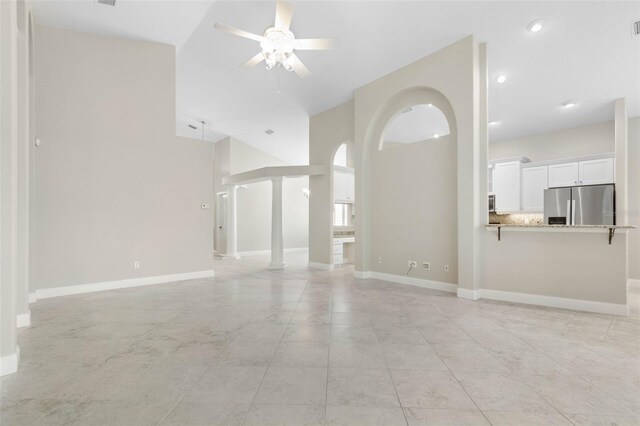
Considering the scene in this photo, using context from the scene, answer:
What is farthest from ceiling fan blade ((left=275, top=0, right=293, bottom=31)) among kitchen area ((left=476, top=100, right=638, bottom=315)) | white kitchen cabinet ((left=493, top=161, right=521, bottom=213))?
white kitchen cabinet ((left=493, top=161, right=521, bottom=213))

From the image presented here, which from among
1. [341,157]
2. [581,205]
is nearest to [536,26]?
[581,205]

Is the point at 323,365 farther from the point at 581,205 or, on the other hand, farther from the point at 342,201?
the point at 342,201

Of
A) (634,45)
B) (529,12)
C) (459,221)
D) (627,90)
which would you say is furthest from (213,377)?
(627,90)

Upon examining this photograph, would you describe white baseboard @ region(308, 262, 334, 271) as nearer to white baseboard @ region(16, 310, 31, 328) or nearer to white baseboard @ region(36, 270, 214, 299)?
white baseboard @ region(36, 270, 214, 299)

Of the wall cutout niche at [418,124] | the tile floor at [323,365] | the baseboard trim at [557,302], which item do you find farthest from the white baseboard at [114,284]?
the baseboard trim at [557,302]

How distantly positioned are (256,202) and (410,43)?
753 centimetres

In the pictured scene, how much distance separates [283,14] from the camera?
3328mm

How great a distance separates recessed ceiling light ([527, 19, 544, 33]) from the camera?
371 cm

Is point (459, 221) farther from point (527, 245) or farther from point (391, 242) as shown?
point (391, 242)

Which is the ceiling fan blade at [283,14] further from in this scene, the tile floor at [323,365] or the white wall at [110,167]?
the tile floor at [323,365]

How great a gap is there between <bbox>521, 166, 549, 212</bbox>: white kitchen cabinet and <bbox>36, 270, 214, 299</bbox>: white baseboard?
24.7 feet

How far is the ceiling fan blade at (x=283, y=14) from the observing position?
318 centimetres

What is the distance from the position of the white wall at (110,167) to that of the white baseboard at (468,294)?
4.93 meters

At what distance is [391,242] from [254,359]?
3890 millimetres
